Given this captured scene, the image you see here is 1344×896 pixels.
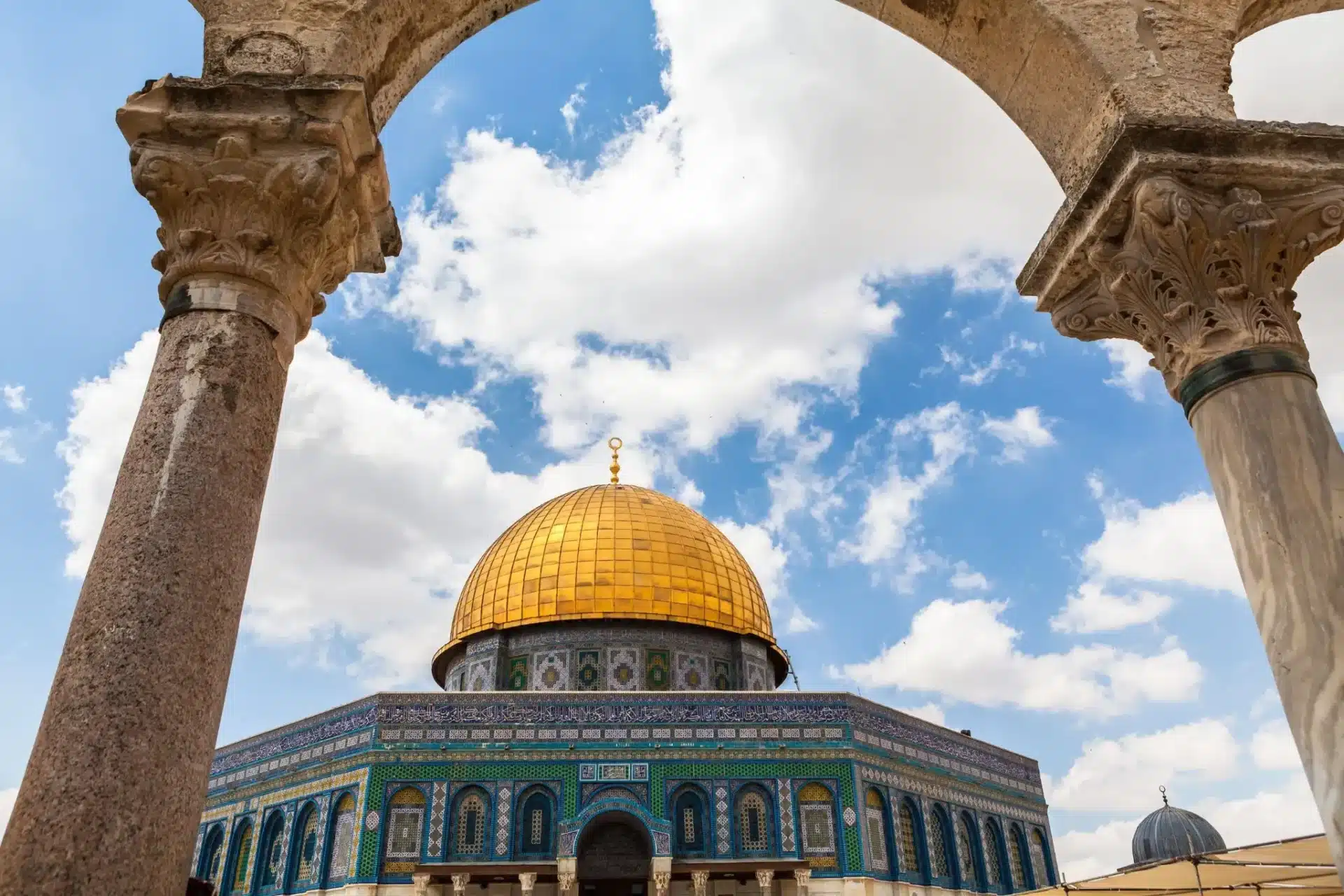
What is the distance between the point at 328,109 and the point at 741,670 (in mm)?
17811

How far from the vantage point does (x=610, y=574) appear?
19.9m

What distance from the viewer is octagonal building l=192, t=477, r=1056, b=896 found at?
585 inches

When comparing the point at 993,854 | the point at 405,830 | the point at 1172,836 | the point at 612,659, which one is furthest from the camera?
the point at 1172,836

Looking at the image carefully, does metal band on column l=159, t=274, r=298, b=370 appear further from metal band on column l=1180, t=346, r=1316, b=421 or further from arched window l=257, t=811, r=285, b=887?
arched window l=257, t=811, r=285, b=887

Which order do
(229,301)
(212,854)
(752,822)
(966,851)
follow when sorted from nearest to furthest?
1. (229,301)
2. (752,822)
3. (212,854)
4. (966,851)

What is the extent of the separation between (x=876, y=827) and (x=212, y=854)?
11.3 meters

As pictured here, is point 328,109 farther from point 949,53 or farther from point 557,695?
point 557,695

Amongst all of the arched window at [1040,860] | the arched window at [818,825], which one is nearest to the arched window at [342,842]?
the arched window at [818,825]

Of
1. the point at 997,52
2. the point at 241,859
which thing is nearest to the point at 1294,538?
the point at 997,52

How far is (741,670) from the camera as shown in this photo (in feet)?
65.7

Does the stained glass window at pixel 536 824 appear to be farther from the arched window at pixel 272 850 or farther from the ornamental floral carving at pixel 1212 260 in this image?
the ornamental floral carving at pixel 1212 260

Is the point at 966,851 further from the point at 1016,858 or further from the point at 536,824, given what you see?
the point at 536,824

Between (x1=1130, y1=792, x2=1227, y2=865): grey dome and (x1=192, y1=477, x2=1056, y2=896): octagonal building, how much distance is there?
7.38 meters

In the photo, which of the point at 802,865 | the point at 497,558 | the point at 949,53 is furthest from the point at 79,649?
the point at 497,558
